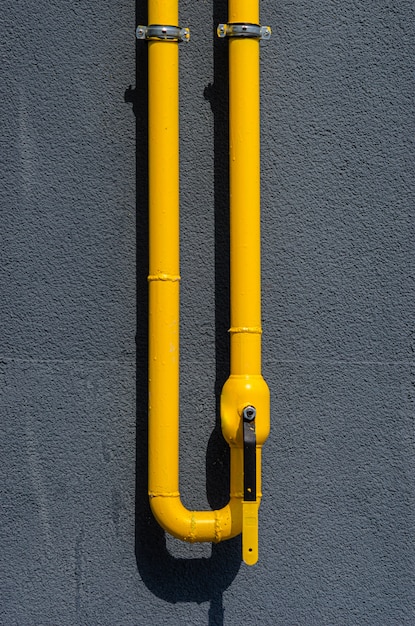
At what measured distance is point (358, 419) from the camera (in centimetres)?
252

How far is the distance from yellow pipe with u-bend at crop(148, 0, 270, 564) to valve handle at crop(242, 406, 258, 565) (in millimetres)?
63

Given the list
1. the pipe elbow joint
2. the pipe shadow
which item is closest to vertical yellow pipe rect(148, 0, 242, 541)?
the pipe elbow joint

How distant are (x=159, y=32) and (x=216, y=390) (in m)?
1.12

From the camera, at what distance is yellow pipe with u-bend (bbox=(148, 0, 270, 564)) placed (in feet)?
7.70

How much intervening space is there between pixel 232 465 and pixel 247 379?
0.27 m

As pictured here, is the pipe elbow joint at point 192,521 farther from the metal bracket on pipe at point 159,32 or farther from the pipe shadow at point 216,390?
the metal bracket on pipe at point 159,32

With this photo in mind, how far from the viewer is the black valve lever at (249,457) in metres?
2.26

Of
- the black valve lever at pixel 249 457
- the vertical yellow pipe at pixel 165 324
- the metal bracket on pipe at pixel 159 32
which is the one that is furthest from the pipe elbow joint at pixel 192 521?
the metal bracket on pipe at pixel 159 32

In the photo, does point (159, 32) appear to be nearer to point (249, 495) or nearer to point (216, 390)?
point (216, 390)

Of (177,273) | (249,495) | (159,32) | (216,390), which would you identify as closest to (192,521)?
(249,495)

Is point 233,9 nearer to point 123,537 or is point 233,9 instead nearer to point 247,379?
point 247,379

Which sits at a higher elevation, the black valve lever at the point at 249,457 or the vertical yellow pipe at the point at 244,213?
the vertical yellow pipe at the point at 244,213

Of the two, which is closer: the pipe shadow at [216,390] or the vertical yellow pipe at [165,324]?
the vertical yellow pipe at [165,324]

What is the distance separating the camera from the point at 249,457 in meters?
2.26
